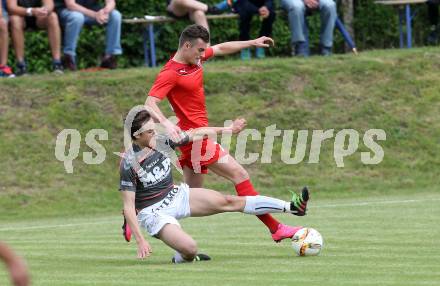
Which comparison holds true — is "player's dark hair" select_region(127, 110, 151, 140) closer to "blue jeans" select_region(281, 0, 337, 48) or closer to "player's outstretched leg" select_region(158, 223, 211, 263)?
"player's outstretched leg" select_region(158, 223, 211, 263)

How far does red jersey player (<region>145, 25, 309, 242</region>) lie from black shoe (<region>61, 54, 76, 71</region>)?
922 cm

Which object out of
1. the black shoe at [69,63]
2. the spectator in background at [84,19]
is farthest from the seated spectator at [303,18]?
the black shoe at [69,63]

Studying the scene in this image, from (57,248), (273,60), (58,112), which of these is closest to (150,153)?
(57,248)

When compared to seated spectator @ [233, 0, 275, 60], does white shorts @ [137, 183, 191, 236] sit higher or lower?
higher

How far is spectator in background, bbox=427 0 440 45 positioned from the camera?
23170 millimetres

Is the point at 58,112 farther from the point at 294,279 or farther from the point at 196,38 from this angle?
the point at 294,279

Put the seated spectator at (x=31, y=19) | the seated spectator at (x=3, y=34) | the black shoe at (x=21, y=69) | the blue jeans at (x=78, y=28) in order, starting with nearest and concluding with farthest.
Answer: the seated spectator at (x=3, y=34), the seated spectator at (x=31, y=19), the blue jeans at (x=78, y=28), the black shoe at (x=21, y=69)

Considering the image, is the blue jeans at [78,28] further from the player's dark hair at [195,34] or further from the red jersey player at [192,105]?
the player's dark hair at [195,34]

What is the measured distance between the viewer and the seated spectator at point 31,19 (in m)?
19.5

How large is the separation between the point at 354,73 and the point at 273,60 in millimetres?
1549

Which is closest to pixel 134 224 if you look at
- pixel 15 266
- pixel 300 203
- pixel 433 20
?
pixel 300 203

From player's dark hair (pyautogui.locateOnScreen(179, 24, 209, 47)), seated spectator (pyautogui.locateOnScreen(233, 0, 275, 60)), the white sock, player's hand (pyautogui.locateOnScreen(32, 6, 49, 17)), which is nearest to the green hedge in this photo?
seated spectator (pyautogui.locateOnScreen(233, 0, 275, 60))

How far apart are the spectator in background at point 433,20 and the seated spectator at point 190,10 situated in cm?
505

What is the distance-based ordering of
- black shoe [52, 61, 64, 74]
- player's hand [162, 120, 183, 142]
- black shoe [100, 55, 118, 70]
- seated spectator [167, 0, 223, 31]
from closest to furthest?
player's hand [162, 120, 183, 142] → seated spectator [167, 0, 223, 31] → black shoe [52, 61, 64, 74] → black shoe [100, 55, 118, 70]
